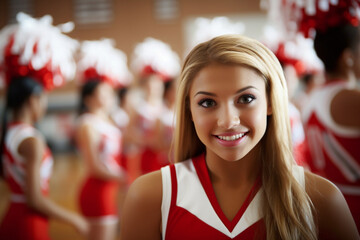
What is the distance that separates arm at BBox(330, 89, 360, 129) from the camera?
1504 mm

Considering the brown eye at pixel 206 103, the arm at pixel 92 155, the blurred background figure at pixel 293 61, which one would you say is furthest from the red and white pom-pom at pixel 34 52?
the blurred background figure at pixel 293 61

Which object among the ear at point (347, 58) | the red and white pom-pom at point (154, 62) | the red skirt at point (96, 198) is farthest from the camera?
the red and white pom-pom at point (154, 62)

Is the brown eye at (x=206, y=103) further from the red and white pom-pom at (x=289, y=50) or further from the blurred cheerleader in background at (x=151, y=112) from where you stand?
the blurred cheerleader in background at (x=151, y=112)

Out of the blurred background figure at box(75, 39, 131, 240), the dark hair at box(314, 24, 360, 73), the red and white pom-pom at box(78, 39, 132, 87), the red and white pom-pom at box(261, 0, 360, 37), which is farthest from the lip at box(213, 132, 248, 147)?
the red and white pom-pom at box(78, 39, 132, 87)

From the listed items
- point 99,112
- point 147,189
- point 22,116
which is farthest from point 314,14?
point 99,112

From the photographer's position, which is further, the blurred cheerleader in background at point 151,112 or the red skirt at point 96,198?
the blurred cheerleader in background at point 151,112

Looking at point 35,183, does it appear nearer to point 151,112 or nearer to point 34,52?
point 34,52

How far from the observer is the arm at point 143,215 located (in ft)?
3.30

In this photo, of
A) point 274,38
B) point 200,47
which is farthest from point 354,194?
point 274,38

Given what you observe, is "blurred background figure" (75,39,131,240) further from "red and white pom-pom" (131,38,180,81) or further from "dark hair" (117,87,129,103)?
"dark hair" (117,87,129,103)

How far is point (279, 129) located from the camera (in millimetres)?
1034

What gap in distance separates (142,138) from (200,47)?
9.01 feet

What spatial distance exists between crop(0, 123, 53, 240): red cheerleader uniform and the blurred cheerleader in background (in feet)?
5.77

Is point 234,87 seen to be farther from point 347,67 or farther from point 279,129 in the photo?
point 347,67
